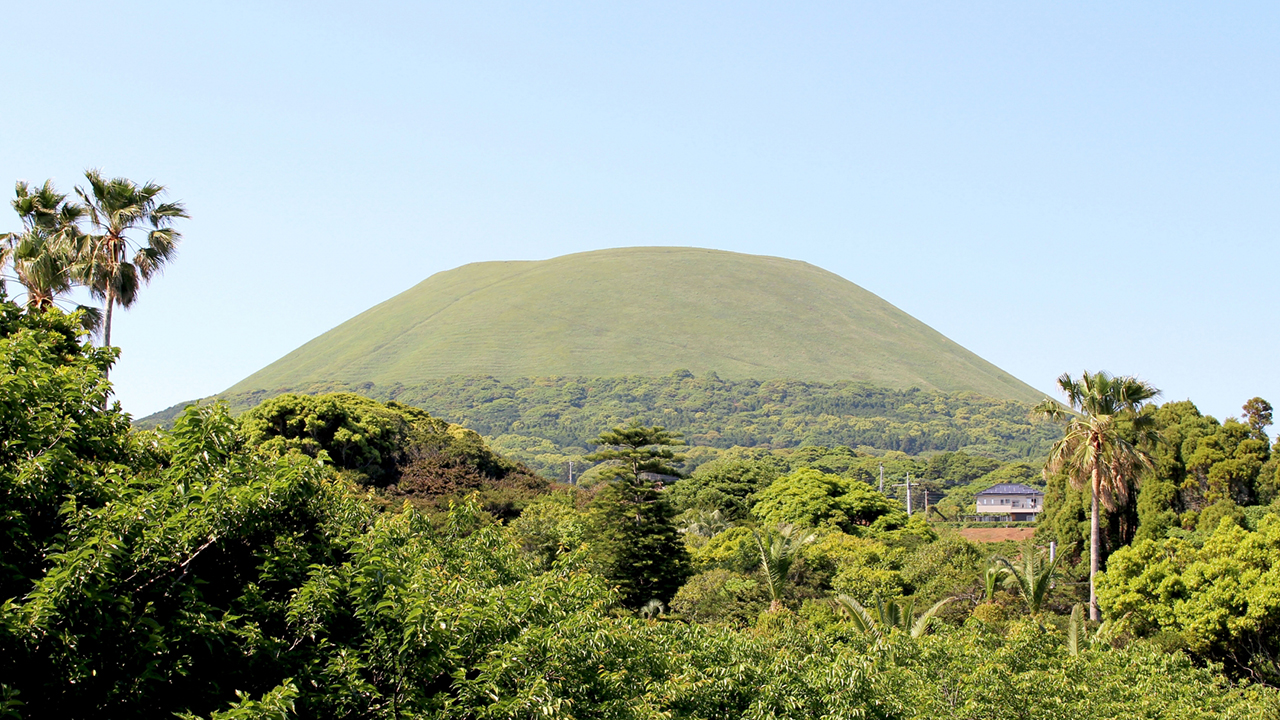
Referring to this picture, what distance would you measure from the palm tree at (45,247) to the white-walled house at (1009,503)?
11648cm

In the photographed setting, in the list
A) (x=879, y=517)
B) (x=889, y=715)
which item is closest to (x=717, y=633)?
(x=889, y=715)

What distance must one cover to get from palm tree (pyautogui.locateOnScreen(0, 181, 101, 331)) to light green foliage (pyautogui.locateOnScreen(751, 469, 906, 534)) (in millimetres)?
40343

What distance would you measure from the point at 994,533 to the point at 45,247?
69719mm

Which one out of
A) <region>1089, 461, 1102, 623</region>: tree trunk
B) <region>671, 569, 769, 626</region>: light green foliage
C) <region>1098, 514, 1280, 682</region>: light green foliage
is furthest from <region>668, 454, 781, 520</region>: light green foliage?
<region>1098, 514, 1280, 682</region>: light green foliage

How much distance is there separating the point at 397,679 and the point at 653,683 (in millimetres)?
4457

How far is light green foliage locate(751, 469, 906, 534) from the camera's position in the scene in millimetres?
58844

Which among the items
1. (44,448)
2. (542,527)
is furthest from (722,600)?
(44,448)

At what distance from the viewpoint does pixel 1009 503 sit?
129 metres

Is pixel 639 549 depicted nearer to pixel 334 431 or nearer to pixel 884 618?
pixel 884 618

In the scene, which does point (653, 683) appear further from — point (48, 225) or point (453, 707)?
point (48, 225)

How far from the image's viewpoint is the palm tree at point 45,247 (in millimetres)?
21500

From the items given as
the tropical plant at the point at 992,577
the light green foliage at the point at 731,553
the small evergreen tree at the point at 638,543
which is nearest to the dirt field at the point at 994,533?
the light green foliage at the point at 731,553

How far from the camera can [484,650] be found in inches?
438

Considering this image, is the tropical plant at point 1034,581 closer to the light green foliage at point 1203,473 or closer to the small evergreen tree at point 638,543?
the light green foliage at point 1203,473
